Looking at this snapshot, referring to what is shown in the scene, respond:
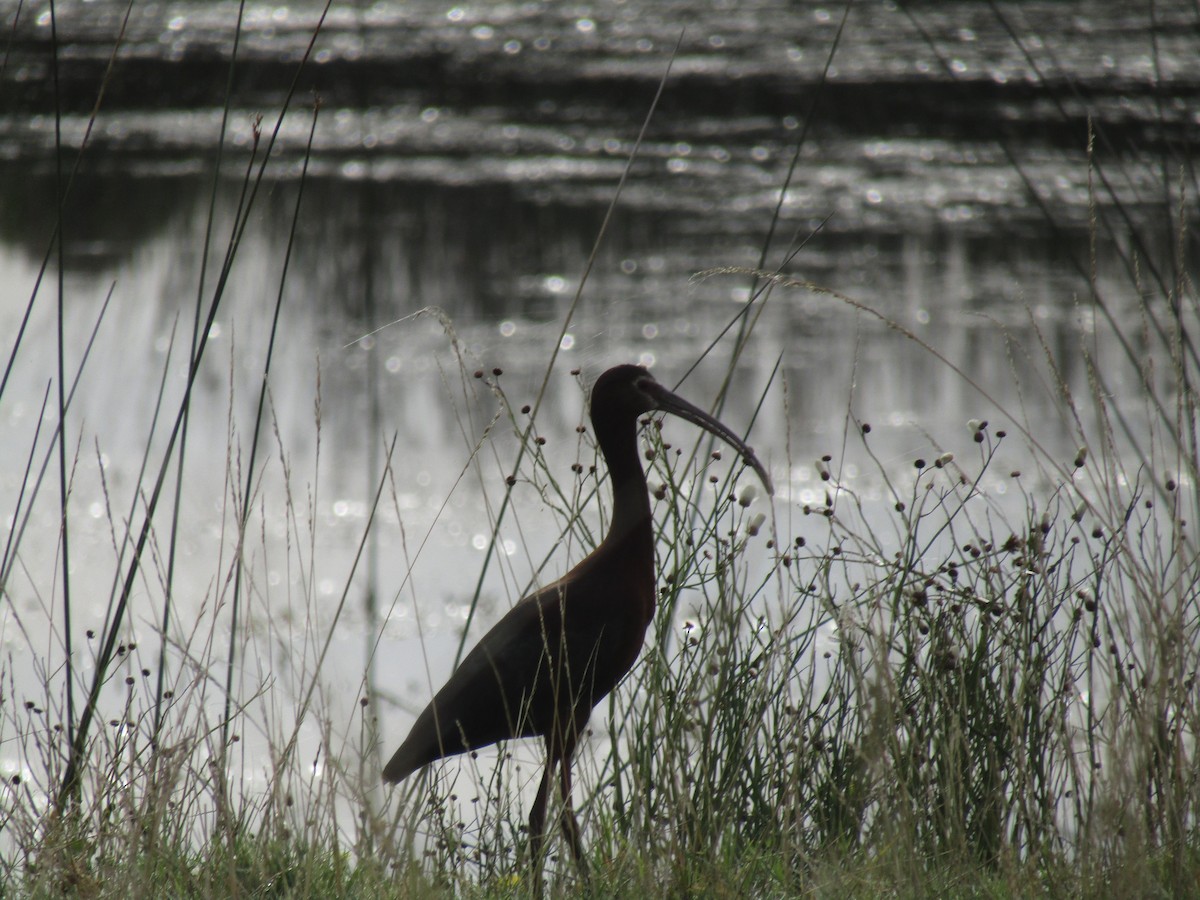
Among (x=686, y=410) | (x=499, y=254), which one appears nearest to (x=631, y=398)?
(x=686, y=410)

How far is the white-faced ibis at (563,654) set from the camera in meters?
2.40

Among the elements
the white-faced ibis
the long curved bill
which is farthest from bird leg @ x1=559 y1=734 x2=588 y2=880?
the long curved bill

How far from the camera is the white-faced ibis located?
240 cm

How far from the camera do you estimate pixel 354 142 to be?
10156 millimetres

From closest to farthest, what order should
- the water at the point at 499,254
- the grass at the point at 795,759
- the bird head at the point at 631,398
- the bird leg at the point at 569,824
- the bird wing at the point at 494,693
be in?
1. the grass at the point at 795,759
2. the bird leg at the point at 569,824
3. the bird wing at the point at 494,693
4. the bird head at the point at 631,398
5. the water at the point at 499,254

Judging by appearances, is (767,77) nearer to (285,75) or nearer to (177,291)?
(285,75)

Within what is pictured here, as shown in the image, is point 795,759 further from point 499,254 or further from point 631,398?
point 499,254

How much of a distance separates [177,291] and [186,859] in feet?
17.1

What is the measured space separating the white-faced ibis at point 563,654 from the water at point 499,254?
0.40ft

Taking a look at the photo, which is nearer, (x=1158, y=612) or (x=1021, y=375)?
(x=1158, y=612)

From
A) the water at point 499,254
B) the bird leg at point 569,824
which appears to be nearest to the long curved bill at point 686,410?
the water at point 499,254

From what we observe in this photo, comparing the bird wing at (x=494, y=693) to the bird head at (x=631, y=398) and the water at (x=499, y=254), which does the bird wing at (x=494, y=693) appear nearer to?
the water at (x=499, y=254)

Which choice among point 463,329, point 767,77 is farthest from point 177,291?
point 767,77

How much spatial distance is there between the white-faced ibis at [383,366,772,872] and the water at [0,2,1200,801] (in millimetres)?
122
